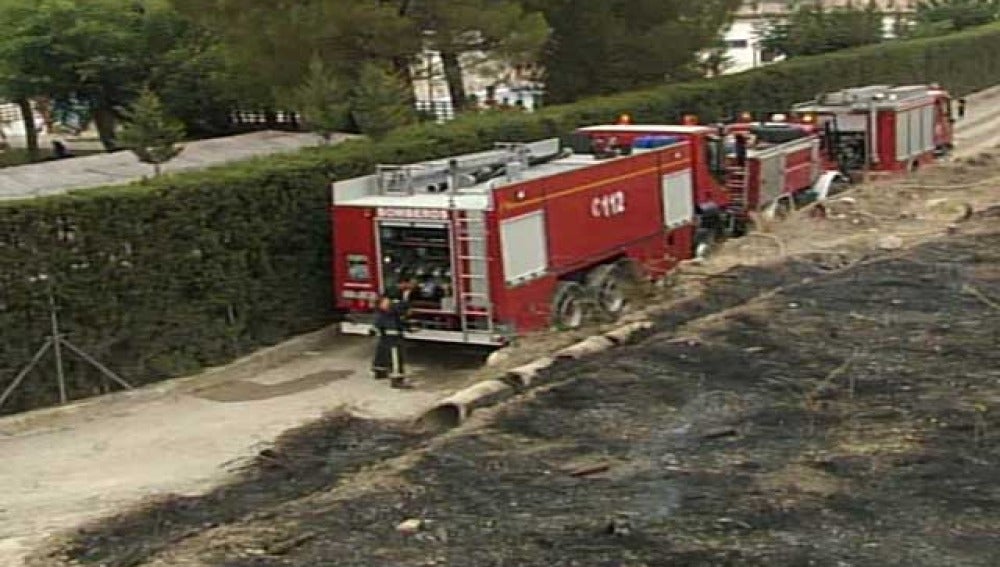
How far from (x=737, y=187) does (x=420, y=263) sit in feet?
25.3

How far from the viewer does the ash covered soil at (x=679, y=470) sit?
31.9ft

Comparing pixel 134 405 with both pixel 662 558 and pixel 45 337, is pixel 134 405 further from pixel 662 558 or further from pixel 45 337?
pixel 662 558

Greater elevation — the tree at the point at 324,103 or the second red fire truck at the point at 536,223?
the tree at the point at 324,103

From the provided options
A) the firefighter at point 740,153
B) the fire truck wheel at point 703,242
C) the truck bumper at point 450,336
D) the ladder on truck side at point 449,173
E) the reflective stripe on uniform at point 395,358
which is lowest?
the reflective stripe on uniform at point 395,358

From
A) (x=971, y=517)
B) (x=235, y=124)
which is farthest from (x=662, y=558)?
(x=235, y=124)

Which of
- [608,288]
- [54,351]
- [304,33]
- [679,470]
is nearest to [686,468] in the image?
[679,470]

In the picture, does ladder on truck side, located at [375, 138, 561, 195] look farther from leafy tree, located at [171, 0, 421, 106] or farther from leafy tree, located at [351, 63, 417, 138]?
leafy tree, located at [171, 0, 421, 106]

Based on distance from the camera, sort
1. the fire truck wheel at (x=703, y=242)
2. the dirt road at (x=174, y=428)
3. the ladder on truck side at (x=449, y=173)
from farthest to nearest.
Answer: the fire truck wheel at (x=703, y=242)
the ladder on truck side at (x=449, y=173)
the dirt road at (x=174, y=428)

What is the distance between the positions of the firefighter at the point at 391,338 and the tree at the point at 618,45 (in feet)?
53.0

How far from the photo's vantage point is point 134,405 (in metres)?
19.1

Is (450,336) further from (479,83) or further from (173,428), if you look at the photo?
(479,83)

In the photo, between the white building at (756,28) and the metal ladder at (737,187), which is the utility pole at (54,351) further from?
the white building at (756,28)

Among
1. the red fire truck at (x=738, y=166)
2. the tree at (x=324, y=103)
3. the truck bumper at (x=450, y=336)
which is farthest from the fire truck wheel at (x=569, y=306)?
the tree at (x=324, y=103)

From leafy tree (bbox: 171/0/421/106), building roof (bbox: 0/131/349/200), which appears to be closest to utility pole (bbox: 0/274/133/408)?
building roof (bbox: 0/131/349/200)
